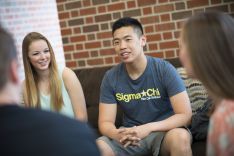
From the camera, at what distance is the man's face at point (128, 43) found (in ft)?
9.44

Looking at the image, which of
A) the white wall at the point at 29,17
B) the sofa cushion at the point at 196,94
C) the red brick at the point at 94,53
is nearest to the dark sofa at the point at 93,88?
the sofa cushion at the point at 196,94

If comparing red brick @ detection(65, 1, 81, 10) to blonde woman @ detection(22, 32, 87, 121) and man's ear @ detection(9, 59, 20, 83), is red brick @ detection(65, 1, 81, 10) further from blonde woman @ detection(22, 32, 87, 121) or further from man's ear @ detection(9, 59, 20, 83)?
man's ear @ detection(9, 59, 20, 83)

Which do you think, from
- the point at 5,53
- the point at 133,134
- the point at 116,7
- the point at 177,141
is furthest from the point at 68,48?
the point at 5,53

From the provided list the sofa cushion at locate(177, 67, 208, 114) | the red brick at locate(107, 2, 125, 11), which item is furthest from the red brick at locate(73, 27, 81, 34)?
the sofa cushion at locate(177, 67, 208, 114)

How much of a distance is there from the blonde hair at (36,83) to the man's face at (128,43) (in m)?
0.49

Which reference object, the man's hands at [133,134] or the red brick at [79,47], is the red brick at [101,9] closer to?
the red brick at [79,47]

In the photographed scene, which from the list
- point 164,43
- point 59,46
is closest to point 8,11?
point 59,46

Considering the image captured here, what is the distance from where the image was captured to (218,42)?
1.51 m

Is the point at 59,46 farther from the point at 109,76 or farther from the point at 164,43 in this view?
the point at 109,76

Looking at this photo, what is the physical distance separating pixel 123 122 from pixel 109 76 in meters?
0.34

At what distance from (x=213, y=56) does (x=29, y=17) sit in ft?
13.3

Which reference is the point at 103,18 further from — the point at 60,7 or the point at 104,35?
the point at 60,7

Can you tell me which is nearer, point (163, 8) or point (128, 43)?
point (128, 43)

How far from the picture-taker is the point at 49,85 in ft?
10.2
